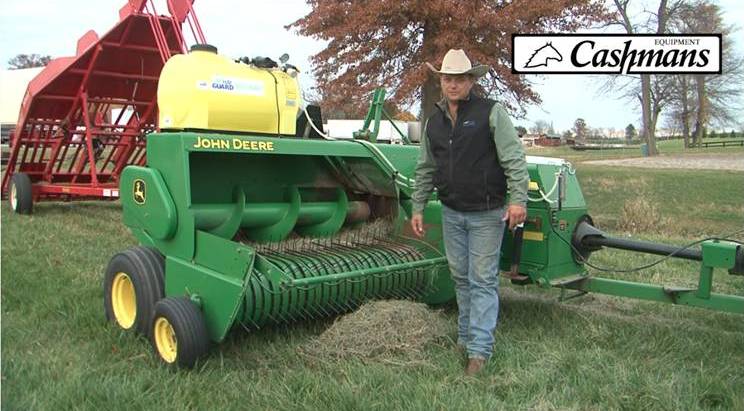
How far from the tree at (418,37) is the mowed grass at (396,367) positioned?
8.85 meters

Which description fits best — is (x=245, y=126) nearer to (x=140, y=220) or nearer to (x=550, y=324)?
(x=140, y=220)

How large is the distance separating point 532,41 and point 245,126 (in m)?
6.43

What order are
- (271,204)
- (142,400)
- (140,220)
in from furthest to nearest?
1. (271,204)
2. (140,220)
3. (142,400)

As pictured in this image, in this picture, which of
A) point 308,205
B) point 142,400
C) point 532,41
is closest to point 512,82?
point 532,41

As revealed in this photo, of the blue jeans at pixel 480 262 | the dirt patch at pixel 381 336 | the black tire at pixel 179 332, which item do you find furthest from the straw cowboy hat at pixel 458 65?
the black tire at pixel 179 332

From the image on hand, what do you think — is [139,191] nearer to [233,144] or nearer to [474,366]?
[233,144]

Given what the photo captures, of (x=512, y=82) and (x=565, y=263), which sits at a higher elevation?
(x=512, y=82)

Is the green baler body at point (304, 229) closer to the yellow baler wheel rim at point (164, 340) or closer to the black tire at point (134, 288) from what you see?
the black tire at point (134, 288)

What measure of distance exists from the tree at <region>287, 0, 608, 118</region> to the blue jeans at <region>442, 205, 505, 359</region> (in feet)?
33.4

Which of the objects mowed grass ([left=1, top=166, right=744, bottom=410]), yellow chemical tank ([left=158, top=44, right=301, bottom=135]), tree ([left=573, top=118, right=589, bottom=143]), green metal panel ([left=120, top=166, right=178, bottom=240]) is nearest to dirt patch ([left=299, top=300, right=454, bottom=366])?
mowed grass ([left=1, top=166, right=744, bottom=410])

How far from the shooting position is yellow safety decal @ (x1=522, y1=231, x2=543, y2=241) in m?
4.52

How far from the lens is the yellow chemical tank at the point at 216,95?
450 cm

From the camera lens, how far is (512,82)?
48.5 ft

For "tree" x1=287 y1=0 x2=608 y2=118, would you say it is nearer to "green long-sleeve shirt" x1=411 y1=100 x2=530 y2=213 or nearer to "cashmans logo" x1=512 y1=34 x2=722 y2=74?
"cashmans logo" x1=512 y1=34 x2=722 y2=74
